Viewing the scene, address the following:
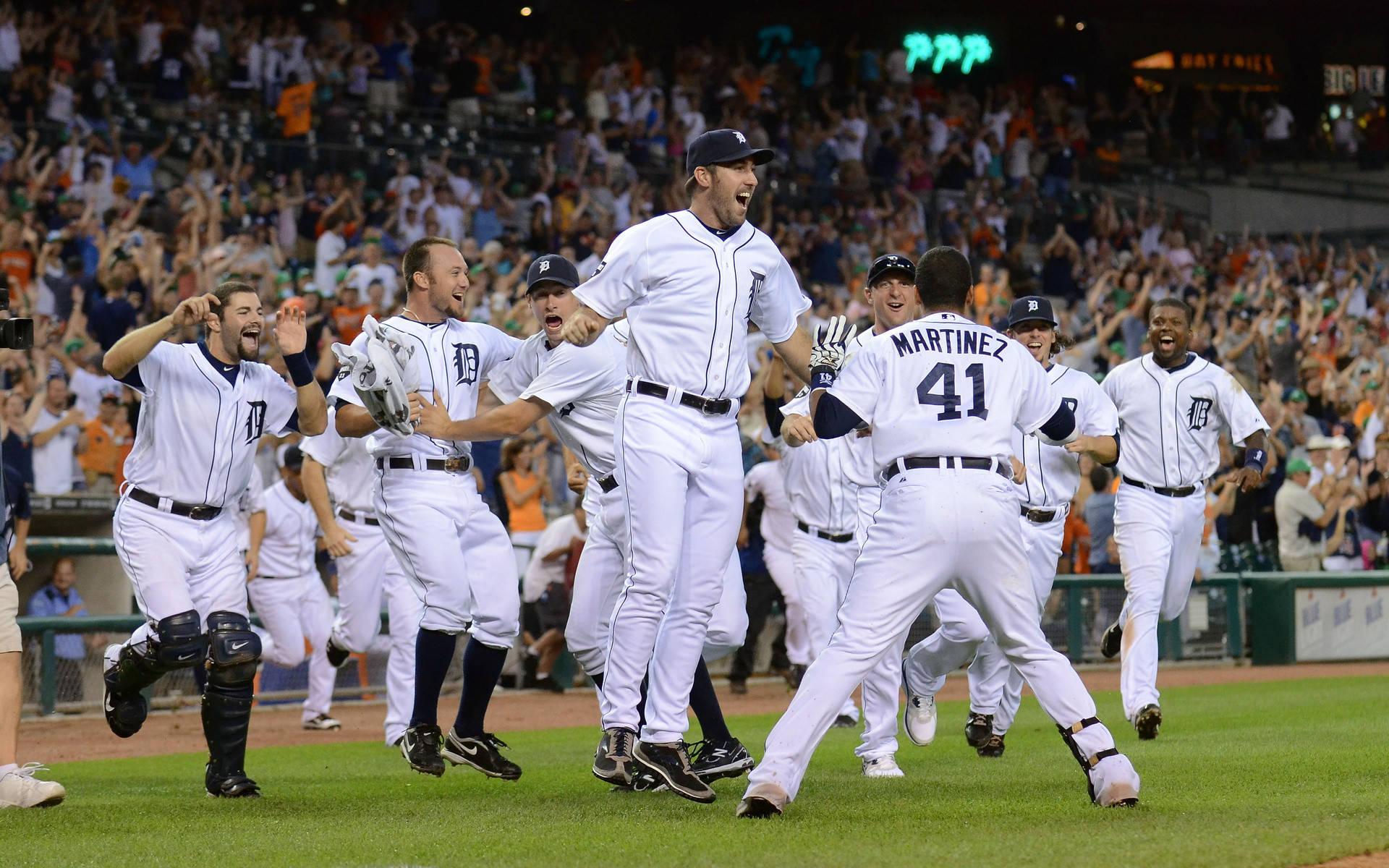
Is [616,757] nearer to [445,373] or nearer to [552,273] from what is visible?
[445,373]

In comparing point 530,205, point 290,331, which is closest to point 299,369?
point 290,331

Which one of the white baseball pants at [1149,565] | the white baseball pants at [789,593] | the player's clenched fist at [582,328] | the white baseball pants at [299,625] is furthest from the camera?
the white baseball pants at [789,593]

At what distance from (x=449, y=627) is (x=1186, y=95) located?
30.4m

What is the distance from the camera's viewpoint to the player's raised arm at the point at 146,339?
246 inches

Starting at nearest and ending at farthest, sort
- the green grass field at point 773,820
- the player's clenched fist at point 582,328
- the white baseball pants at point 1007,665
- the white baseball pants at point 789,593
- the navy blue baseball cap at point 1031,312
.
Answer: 1. the green grass field at point 773,820
2. the player's clenched fist at point 582,328
3. the white baseball pants at point 1007,665
4. the navy blue baseball cap at point 1031,312
5. the white baseball pants at point 789,593

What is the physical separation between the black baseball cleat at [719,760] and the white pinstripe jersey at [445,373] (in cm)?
172

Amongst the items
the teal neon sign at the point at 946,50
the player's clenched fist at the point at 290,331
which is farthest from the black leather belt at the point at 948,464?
the teal neon sign at the point at 946,50

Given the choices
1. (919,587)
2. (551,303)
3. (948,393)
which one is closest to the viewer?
(919,587)

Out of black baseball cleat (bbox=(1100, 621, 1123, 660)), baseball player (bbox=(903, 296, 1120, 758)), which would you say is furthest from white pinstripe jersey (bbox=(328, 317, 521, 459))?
black baseball cleat (bbox=(1100, 621, 1123, 660))

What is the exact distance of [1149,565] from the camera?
9.28 metres

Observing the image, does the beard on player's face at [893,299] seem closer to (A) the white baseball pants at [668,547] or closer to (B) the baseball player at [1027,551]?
(B) the baseball player at [1027,551]

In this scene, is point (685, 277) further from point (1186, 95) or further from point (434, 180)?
point (1186, 95)

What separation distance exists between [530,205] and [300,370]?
45.3ft

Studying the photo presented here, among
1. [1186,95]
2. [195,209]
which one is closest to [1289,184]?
[1186,95]
